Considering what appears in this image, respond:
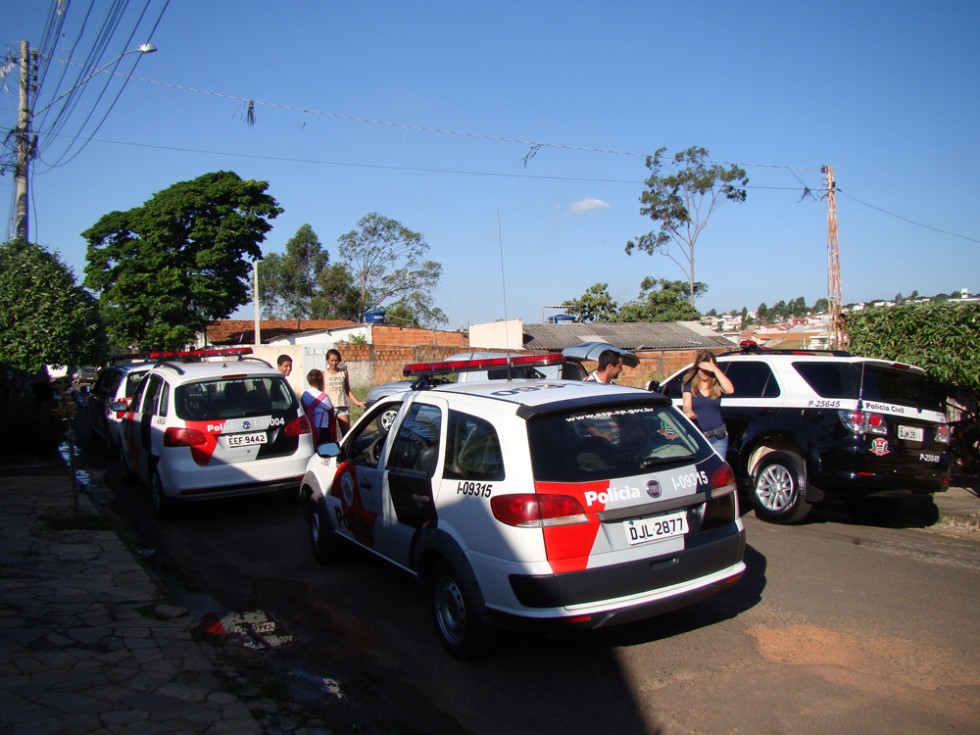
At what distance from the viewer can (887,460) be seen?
7.11 metres

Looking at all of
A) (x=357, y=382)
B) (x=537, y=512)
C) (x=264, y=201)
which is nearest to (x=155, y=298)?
(x=264, y=201)

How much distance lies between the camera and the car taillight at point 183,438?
8227 mm

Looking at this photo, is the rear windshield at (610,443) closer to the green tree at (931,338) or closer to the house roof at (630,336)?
the green tree at (931,338)

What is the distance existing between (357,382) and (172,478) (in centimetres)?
1784

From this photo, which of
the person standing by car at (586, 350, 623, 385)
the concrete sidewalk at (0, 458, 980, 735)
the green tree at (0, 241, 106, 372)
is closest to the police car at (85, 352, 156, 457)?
the green tree at (0, 241, 106, 372)

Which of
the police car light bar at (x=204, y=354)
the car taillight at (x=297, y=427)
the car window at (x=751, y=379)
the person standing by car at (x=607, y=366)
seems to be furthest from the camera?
the police car light bar at (x=204, y=354)

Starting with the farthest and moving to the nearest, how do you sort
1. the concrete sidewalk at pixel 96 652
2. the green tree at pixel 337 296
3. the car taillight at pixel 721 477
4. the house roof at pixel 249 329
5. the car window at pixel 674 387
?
the green tree at pixel 337 296
the house roof at pixel 249 329
the car window at pixel 674 387
the car taillight at pixel 721 477
the concrete sidewalk at pixel 96 652

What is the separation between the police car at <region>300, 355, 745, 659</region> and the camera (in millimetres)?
4027

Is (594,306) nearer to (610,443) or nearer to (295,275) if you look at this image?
(295,275)

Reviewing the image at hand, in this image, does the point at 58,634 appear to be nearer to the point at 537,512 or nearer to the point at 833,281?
the point at 537,512

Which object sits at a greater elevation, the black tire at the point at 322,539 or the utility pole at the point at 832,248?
the utility pole at the point at 832,248

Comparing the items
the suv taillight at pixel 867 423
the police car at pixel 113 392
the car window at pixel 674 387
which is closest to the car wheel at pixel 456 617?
the suv taillight at pixel 867 423

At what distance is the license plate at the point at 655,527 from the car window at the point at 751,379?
423 cm

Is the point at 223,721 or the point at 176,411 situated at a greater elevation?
the point at 176,411
